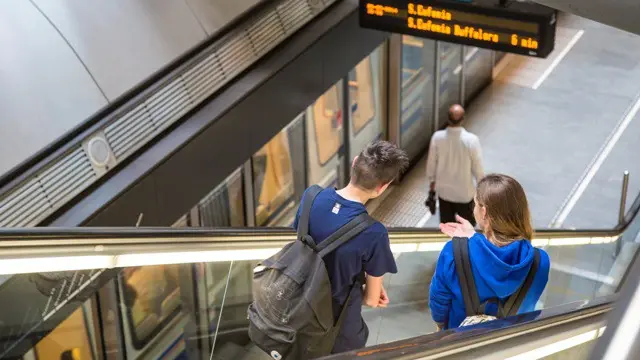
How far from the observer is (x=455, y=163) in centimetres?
820

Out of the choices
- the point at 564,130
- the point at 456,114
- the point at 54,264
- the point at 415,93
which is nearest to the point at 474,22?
the point at 456,114

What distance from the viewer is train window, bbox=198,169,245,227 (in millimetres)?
8300

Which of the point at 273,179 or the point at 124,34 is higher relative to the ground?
the point at 124,34

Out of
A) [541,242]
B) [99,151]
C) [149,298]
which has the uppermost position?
[99,151]

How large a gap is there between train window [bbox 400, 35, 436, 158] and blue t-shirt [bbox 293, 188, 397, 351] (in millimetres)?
8502

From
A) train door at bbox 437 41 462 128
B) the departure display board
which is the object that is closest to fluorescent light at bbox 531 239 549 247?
the departure display board

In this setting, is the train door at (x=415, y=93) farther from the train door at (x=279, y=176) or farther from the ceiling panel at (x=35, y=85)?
the ceiling panel at (x=35, y=85)

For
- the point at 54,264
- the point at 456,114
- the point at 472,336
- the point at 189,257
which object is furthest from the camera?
the point at 456,114

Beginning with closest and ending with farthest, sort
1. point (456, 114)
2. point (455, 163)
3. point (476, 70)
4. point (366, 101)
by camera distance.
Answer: point (456, 114), point (455, 163), point (366, 101), point (476, 70)

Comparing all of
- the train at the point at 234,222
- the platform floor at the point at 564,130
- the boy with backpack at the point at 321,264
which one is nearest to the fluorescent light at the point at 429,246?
the train at the point at 234,222

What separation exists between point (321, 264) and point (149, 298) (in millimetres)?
2358

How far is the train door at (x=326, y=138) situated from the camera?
33.1ft

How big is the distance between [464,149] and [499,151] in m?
4.60

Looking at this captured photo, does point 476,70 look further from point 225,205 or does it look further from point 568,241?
point 568,241
